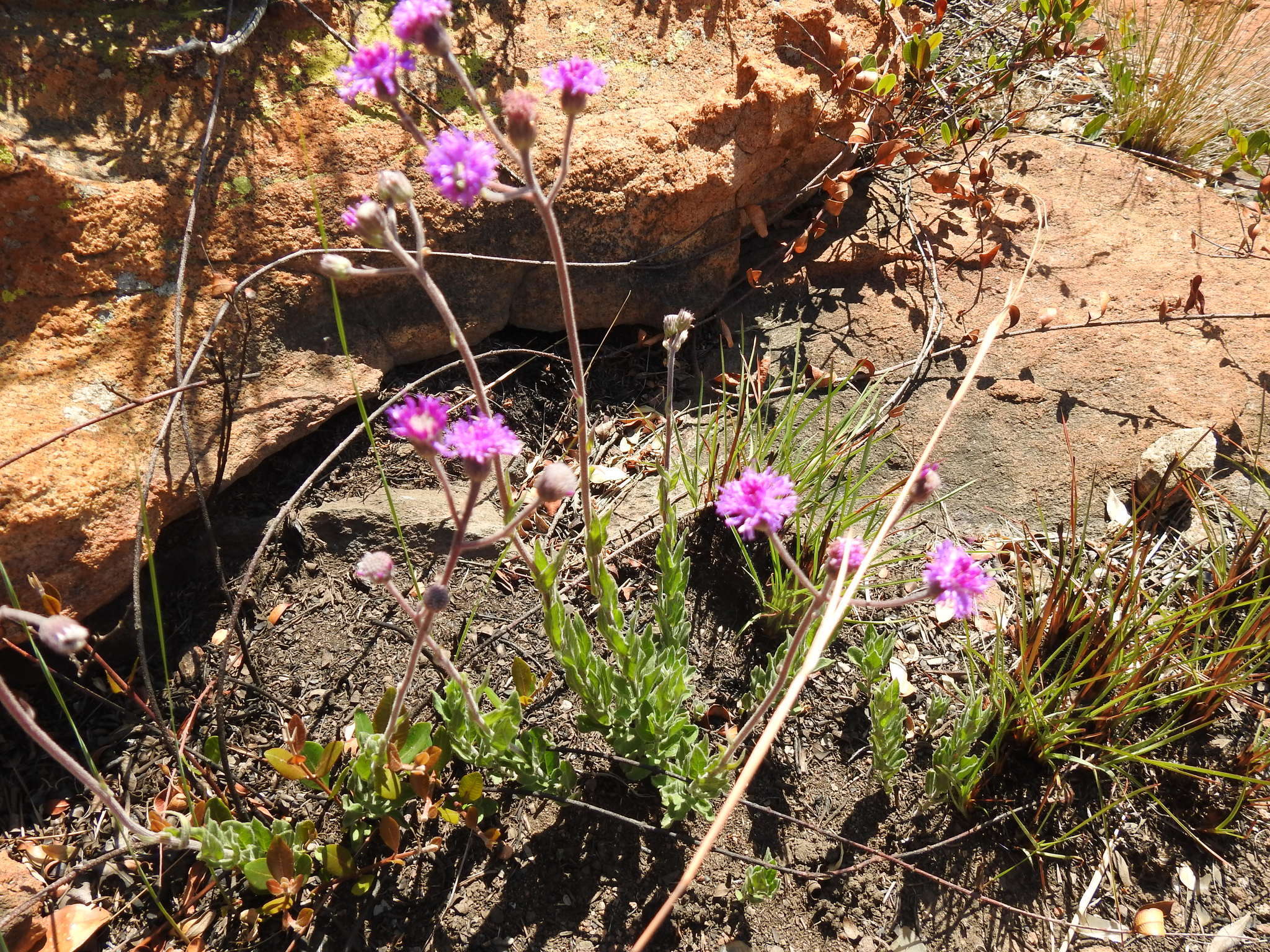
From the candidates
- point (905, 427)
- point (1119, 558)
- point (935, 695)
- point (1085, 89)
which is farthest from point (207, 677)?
point (1085, 89)

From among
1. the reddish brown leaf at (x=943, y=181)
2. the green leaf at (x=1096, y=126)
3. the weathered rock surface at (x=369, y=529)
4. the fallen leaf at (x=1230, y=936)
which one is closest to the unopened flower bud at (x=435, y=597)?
the weathered rock surface at (x=369, y=529)

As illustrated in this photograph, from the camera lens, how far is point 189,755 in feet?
7.88

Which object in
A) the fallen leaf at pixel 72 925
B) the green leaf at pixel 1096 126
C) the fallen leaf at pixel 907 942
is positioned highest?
the green leaf at pixel 1096 126

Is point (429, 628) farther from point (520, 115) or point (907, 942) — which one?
point (907, 942)

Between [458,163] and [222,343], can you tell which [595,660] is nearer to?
[458,163]

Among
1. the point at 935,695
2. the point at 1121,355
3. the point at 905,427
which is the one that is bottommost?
the point at 935,695

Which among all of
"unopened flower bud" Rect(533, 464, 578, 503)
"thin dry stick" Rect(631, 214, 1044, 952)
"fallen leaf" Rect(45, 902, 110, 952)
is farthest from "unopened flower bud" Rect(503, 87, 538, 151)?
"fallen leaf" Rect(45, 902, 110, 952)

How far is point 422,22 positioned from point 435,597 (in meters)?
1.14

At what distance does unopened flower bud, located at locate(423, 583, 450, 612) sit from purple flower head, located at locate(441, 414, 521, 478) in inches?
10.1

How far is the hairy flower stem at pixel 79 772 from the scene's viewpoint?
1.58 meters

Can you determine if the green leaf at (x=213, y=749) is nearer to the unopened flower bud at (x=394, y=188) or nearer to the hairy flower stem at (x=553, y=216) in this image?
the hairy flower stem at (x=553, y=216)

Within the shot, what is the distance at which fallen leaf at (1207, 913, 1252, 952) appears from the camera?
94.3 inches

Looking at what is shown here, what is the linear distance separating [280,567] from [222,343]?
75 cm

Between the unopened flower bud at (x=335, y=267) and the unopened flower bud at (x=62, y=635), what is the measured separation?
81 centimetres
